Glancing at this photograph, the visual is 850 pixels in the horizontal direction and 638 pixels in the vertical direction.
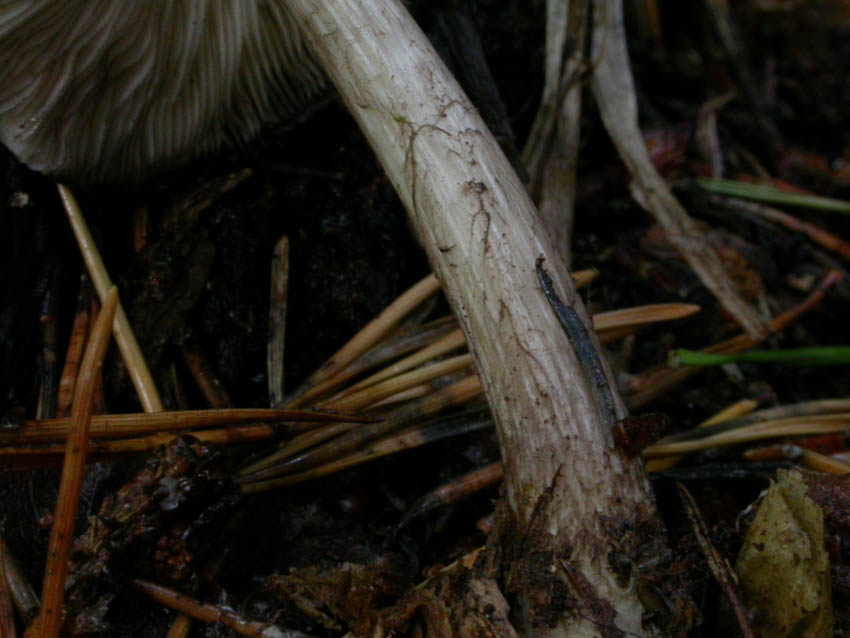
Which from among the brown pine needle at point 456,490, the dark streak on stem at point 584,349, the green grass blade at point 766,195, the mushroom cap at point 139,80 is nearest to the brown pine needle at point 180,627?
the brown pine needle at point 456,490

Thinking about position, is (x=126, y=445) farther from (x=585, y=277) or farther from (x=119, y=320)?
(x=585, y=277)

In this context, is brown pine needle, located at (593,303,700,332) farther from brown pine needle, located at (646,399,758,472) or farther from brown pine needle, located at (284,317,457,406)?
brown pine needle, located at (284,317,457,406)

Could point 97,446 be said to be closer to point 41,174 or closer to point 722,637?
point 41,174

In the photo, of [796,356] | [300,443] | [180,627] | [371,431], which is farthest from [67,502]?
[796,356]

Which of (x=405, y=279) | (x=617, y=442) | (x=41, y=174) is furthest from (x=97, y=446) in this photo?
(x=617, y=442)

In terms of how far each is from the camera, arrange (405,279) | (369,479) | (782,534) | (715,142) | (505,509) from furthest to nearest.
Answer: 1. (715,142)
2. (405,279)
3. (369,479)
4. (505,509)
5. (782,534)

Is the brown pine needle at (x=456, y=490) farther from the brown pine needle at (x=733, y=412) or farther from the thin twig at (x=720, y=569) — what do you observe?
the brown pine needle at (x=733, y=412)

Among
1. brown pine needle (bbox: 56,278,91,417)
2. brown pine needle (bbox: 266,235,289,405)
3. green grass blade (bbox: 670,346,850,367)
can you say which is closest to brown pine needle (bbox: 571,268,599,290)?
green grass blade (bbox: 670,346,850,367)
